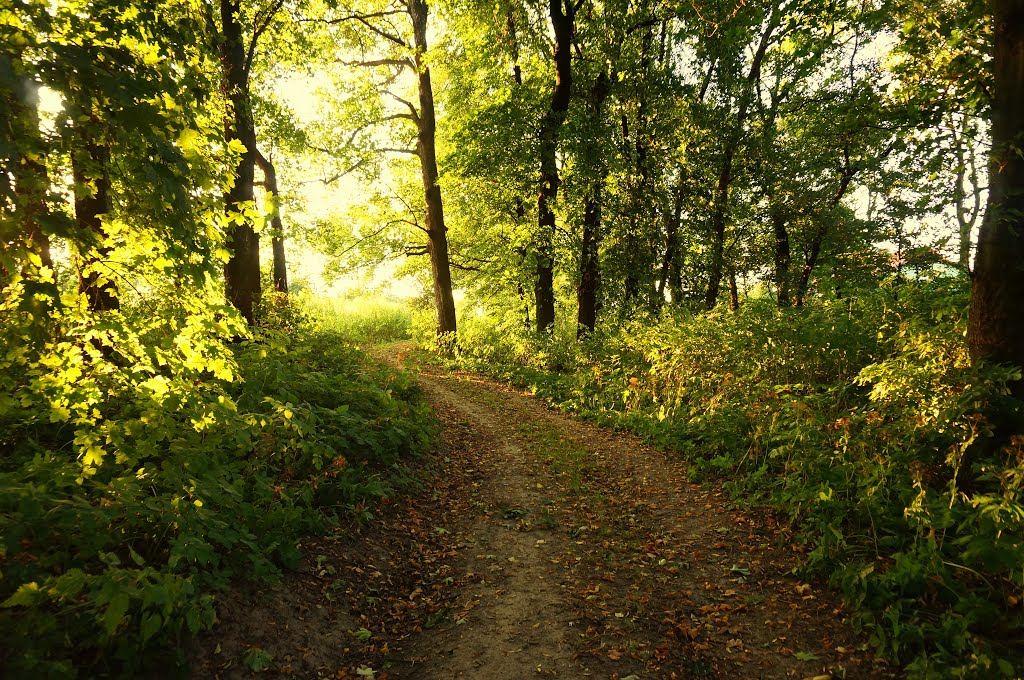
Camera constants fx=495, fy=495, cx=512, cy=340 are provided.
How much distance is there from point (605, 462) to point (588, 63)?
1220 centimetres

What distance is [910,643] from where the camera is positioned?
3.84 m

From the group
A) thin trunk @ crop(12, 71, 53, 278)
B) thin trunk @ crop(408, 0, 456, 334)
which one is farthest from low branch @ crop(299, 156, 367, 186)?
thin trunk @ crop(12, 71, 53, 278)

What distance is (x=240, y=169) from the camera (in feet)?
33.7

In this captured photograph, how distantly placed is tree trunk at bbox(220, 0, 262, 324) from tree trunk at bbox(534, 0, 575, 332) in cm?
789

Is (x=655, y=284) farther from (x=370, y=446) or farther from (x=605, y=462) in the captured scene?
(x=370, y=446)

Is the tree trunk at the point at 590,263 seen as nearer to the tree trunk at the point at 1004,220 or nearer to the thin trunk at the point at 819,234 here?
the thin trunk at the point at 819,234

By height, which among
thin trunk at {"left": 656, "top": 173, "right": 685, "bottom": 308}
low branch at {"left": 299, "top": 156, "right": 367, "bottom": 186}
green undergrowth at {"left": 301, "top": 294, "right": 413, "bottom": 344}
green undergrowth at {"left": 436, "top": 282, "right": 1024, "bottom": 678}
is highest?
low branch at {"left": 299, "top": 156, "right": 367, "bottom": 186}

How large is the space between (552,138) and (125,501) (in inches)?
544

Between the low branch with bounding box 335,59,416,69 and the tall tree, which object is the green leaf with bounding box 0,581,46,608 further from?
the low branch with bounding box 335,59,416,69

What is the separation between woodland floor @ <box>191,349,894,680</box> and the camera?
156 inches

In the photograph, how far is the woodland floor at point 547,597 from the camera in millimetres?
3973

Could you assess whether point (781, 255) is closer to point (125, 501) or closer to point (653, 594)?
point (653, 594)

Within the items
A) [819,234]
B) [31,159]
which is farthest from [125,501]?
[819,234]

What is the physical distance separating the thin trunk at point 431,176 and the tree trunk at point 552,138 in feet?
15.0
